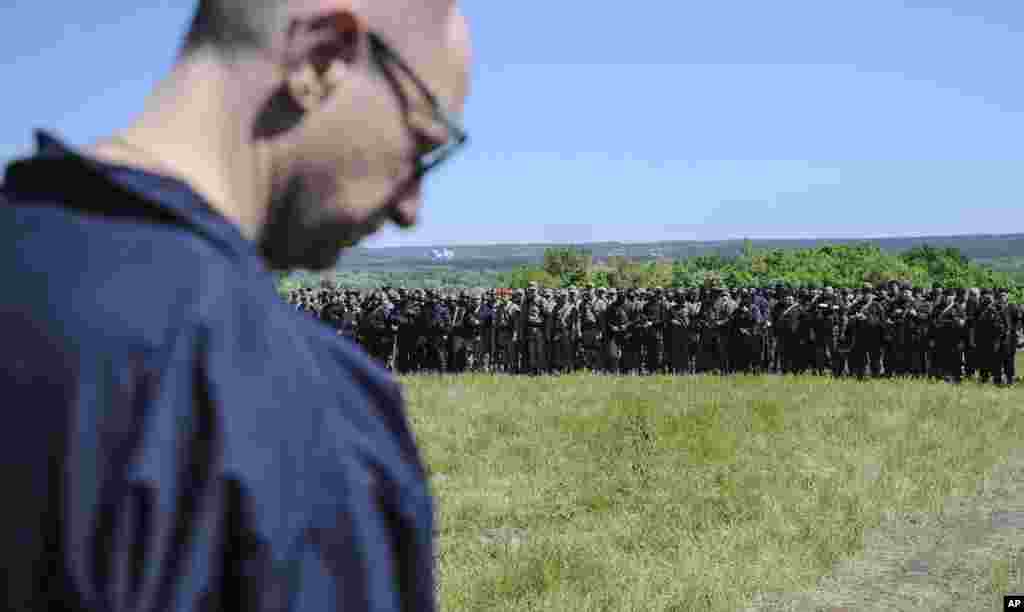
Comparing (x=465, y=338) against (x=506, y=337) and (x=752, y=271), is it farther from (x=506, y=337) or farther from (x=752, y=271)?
(x=752, y=271)

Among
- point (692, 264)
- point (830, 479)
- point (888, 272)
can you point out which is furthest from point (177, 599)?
point (692, 264)

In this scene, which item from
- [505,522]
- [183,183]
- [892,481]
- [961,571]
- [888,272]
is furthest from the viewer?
[888,272]

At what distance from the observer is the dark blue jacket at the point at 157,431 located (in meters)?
0.73

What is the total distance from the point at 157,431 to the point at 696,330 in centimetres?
1906

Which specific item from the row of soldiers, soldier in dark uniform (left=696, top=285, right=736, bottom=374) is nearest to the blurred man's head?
the row of soldiers

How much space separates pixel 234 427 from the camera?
75 centimetres

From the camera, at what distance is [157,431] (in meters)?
0.73

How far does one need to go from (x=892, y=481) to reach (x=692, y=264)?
32867 mm

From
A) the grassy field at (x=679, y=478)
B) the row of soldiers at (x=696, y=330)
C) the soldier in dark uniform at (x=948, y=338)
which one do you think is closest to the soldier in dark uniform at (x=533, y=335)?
the row of soldiers at (x=696, y=330)

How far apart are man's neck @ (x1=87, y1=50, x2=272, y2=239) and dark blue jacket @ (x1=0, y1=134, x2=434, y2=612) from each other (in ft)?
0.24

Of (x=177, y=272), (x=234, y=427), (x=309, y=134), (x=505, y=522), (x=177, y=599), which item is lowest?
(x=505, y=522)

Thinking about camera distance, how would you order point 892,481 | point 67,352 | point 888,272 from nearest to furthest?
point 67,352 < point 892,481 < point 888,272

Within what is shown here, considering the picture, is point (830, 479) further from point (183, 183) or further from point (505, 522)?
point (183, 183)

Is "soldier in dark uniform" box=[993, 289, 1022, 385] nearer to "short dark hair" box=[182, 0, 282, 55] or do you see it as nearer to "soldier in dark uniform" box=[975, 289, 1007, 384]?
"soldier in dark uniform" box=[975, 289, 1007, 384]
